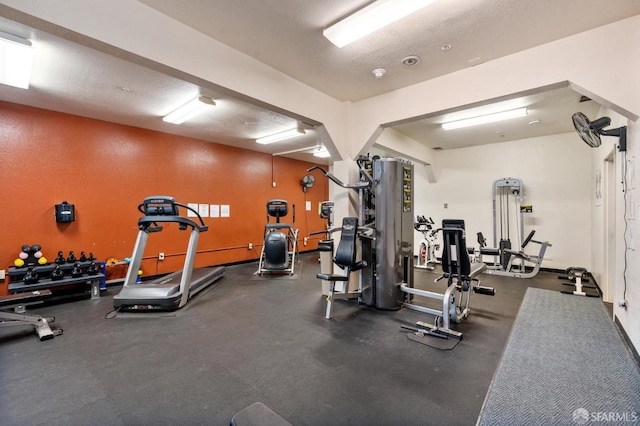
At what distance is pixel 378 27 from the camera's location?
94.4 inches

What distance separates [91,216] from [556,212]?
29.8 feet

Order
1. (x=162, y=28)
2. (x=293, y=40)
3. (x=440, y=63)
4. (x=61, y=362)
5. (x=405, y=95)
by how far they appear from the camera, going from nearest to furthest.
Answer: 1. (x=162, y=28)
2. (x=61, y=362)
3. (x=293, y=40)
4. (x=440, y=63)
5. (x=405, y=95)

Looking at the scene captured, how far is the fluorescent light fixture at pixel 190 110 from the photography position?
13.2 ft

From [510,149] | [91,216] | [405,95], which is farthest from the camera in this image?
[510,149]

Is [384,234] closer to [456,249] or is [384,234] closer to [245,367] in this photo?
[456,249]

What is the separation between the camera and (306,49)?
2.90 metres

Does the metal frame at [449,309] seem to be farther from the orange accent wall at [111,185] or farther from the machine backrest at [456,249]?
the orange accent wall at [111,185]

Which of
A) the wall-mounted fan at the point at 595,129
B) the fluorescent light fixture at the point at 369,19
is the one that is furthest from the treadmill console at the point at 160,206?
the wall-mounted fan at the point at 595,129

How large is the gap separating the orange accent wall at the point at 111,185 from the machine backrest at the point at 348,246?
12.8ft

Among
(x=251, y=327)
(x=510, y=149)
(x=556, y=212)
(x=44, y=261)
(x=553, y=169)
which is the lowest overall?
(x=251, y=327)

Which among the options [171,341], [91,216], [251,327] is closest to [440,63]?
[251,327]

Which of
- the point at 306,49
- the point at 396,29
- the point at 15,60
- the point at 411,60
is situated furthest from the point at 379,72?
the point at 15,60

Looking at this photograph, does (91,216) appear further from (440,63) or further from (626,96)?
(626,96)

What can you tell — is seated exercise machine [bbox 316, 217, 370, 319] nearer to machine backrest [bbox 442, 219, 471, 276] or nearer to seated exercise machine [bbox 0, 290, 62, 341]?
machine backrest [bbox 442, 219, 471, 276]
